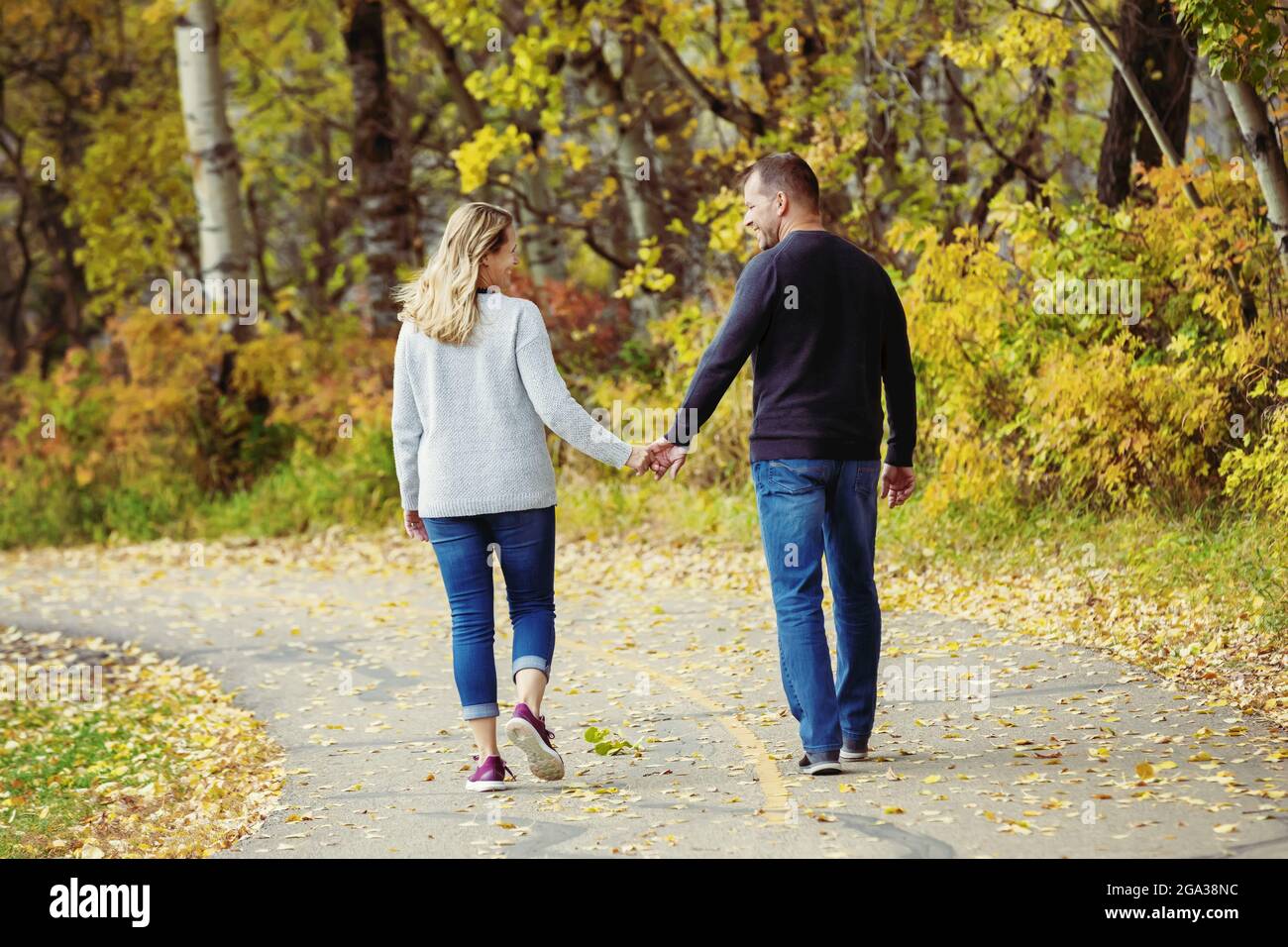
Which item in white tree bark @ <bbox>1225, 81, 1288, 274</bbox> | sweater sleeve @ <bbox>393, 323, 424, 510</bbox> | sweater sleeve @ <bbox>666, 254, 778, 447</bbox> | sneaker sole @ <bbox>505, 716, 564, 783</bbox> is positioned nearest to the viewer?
sweater sleeve @ <bbox>666, 254, 778, 447</bbox>

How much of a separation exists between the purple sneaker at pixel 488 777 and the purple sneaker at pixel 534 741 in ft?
0.46

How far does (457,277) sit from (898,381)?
5.74ft

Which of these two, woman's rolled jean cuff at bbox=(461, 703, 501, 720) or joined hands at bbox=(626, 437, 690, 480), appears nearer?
woman's rolled jean cuff at bbox=(461, 703, 501, 720)

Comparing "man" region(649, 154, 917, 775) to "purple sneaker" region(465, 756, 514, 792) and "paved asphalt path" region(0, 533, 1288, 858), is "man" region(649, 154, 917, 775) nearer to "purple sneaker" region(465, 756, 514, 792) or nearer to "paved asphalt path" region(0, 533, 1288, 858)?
"paved asphalt path" region(0, 533, 1288, 858)

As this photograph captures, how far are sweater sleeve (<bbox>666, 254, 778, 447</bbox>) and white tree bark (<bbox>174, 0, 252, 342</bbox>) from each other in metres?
13.0

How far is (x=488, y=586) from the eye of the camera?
6188 millimetres

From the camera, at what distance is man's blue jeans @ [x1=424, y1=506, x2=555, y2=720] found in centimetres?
608

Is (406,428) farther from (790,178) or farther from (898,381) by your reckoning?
(898,381)

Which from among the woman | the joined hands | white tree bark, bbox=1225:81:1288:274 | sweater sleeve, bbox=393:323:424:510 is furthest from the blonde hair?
white tree bark, bbox=1225:81:1288:274

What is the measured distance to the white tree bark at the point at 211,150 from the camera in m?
17.9

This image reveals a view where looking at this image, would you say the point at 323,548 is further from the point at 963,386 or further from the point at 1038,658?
the point at 1038,658

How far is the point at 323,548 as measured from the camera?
1549 centimetres

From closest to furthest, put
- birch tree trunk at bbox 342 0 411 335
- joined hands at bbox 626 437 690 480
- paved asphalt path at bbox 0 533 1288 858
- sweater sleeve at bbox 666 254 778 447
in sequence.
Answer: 1. paved asphalt path at bbox 0 533 1288 858
2. sweater sleeve at bbox 666 254 778 447
3. joined hands at bbox 626 437 690 480
4. birch tree trunk at bbox 342 0 411 335

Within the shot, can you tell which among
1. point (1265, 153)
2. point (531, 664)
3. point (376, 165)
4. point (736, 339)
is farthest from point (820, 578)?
point (376, 165)
